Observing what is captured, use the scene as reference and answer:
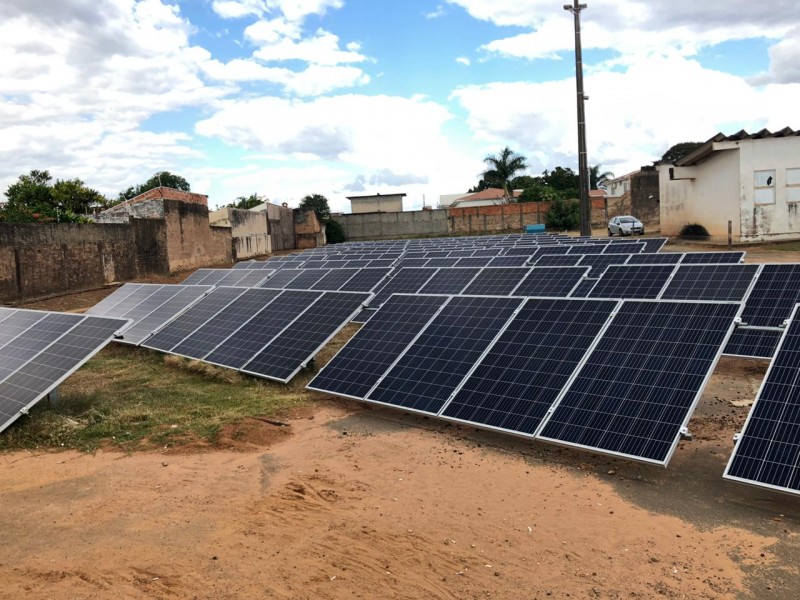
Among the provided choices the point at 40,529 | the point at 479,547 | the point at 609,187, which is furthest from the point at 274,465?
the point at 609,187

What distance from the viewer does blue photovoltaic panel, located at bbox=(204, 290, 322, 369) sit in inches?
476

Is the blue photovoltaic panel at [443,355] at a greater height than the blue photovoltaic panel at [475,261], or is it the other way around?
the blue photovoltaic panel at [475,261]

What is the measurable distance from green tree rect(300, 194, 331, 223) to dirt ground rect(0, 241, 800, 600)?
54600 millimetres

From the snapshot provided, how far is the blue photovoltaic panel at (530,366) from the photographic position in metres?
7.41

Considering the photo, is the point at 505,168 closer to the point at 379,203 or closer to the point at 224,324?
the point at 379,203

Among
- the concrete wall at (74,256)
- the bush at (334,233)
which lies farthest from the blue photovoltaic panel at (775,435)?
the bush at (334,233)

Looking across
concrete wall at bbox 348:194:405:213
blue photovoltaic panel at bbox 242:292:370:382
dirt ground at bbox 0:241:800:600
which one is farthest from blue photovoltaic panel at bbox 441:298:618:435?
concrete wall at bbox 348:194:405:213

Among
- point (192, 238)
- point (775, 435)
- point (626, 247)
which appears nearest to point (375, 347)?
point (775, 435)

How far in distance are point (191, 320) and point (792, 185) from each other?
29.3 meters

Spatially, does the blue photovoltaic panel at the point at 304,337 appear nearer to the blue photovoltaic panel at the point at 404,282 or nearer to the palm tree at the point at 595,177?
the blue photovoltaic panel at the point at 404,282

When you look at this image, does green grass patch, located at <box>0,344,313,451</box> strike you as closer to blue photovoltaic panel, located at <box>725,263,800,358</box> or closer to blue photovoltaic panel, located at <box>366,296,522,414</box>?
blue photovoltaic panel, located at <box>366,296,522,414</box>

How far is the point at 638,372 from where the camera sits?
7070 mm

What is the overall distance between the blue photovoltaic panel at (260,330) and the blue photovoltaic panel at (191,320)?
1884 mm

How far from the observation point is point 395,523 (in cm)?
598
